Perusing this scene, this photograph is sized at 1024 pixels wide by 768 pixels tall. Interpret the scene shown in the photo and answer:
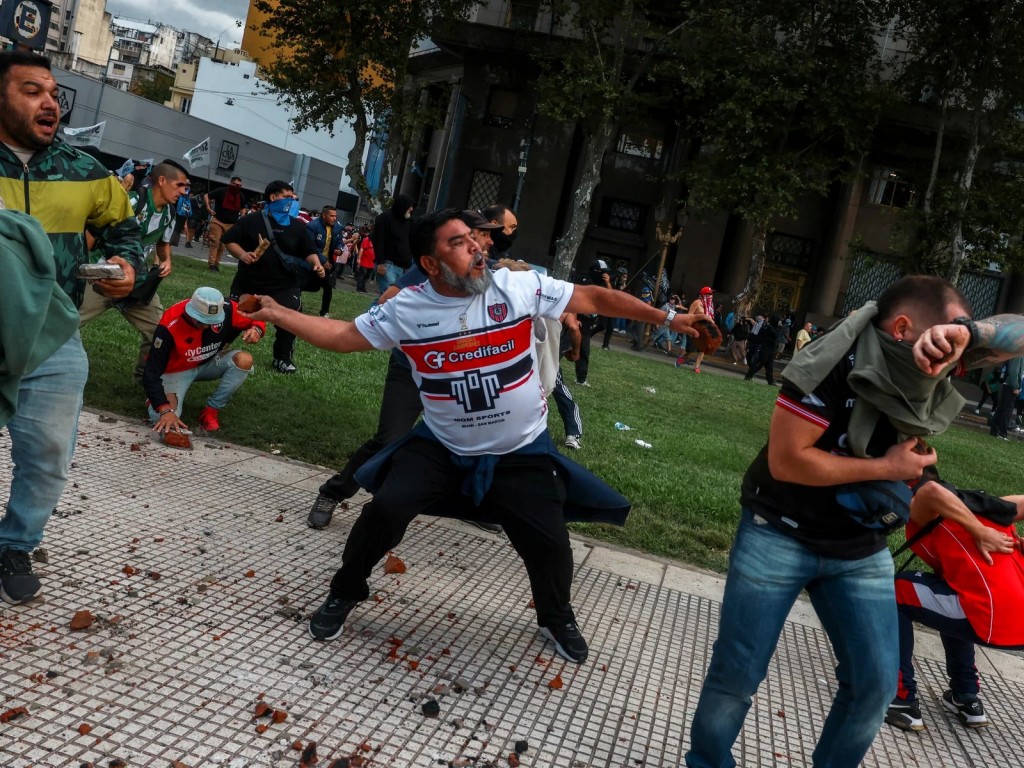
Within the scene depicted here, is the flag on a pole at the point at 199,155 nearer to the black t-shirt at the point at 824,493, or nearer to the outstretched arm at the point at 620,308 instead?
the outstretched arm at the point at 620,308

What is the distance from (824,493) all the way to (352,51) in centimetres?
2883

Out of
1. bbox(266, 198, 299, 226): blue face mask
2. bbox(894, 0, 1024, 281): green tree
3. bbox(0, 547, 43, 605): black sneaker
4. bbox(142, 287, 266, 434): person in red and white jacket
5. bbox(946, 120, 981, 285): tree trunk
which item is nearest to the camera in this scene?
bbox(0, 547, 43, 605): black sneaker

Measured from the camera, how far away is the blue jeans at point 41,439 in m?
3.64

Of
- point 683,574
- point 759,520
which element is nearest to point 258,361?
point 683,574

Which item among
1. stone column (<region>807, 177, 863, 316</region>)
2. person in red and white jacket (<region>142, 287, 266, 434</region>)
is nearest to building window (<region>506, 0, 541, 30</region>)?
stone column (<region>807, 177, 863, 316</region>)

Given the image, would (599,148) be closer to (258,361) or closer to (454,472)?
(258,361)

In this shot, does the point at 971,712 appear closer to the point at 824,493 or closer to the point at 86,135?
the point at 824,493

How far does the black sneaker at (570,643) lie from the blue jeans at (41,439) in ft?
7.13

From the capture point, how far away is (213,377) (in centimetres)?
745

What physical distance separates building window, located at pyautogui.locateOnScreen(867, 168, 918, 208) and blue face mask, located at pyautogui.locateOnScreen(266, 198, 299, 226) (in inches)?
1034

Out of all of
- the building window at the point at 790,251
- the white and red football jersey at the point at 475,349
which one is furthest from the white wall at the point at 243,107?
the white and red football jersey at the point at 475,349

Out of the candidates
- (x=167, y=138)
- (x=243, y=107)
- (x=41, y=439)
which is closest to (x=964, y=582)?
(x=41, y=439)

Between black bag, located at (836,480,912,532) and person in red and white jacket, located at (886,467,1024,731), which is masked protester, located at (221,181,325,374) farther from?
black bag, located at (836,480,912,532)

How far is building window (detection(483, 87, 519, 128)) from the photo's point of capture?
34625 mm
